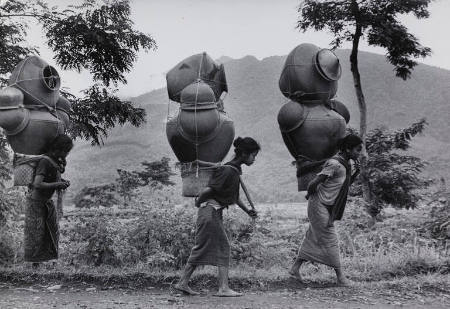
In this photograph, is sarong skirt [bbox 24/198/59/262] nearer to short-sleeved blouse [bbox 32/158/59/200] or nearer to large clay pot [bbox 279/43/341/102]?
short-sleeved blouse [bbox 32/158/59/200]

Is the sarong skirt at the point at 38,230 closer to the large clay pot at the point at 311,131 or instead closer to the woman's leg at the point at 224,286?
the woman's leg at the point at 224,286

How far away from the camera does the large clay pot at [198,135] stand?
563 centimetres

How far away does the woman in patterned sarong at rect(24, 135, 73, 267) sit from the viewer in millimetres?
6113

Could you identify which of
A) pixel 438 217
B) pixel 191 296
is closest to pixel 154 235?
pixel 191 296

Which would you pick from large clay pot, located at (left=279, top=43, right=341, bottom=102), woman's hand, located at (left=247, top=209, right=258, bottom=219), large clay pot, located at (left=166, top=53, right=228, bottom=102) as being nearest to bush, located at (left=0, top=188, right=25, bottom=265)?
large clay pot, located at (left=166, top=53, right=228, bottom=102)

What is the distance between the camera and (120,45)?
31.5 ft

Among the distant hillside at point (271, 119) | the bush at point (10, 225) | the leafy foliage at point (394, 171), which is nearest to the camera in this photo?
the bush at point (10, 225)

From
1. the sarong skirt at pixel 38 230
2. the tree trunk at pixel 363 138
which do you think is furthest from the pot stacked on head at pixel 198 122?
the tree trunk at pixel 363 138

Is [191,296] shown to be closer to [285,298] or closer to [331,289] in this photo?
[285,298]

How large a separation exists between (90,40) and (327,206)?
5593 millimetres

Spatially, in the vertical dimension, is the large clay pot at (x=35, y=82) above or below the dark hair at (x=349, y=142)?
above

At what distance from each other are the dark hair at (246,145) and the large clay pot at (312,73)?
1.21 meters

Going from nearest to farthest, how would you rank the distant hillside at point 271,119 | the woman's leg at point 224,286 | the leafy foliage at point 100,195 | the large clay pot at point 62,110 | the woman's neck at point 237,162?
1. the woman's leg at point 224,286
2. the woman's neck at point 237,162
3. the large clay pot at point 62,110
4. the leafy foliage at point 100,195
5. the distant hillside at point 271,119

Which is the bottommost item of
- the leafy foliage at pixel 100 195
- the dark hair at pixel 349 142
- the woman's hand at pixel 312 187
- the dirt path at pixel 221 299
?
the dirt path at pixel 221 299
